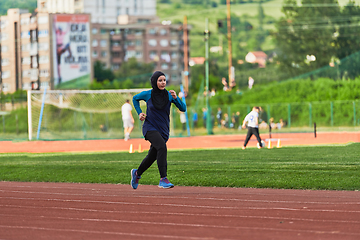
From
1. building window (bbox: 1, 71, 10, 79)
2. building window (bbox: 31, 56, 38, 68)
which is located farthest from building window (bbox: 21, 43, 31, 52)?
building window (bbox: 1, 71, 10, 79)

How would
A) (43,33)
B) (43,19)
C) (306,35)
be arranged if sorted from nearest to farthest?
(306,35)
(43,19)
(43,33)

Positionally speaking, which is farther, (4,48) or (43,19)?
(4,48)

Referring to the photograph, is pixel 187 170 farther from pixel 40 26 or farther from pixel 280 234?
pixel 40 26

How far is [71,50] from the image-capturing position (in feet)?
260

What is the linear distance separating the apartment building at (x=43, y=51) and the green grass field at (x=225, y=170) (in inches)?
2422

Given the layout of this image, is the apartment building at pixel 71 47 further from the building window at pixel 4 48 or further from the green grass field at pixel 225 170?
the green grass field at pixel 225 170

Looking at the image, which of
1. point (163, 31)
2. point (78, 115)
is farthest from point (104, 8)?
point (78, 115)

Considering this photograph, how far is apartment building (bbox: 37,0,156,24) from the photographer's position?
145m

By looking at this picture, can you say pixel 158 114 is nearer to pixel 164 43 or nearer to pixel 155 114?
pixel 155 114

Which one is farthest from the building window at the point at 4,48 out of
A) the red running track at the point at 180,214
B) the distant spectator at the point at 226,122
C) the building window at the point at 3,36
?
the red running track at the point at 180,214

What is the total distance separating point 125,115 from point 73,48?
53076mm

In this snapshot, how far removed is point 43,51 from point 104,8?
64971mm

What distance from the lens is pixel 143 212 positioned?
7.82m

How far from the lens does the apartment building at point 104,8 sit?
145 metres
